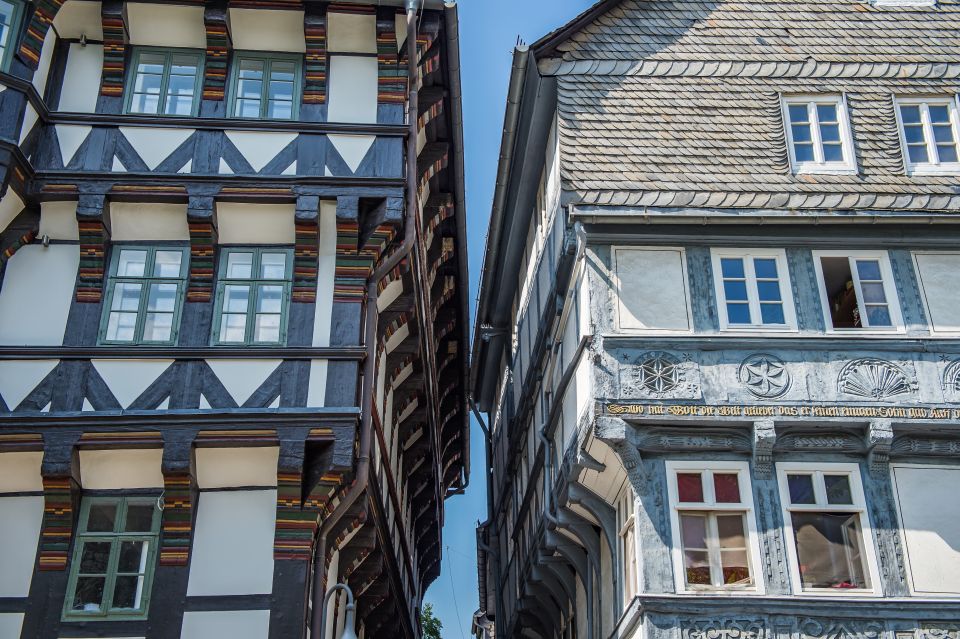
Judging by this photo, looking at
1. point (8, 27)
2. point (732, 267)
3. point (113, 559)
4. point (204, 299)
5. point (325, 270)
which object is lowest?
point (113, 559)

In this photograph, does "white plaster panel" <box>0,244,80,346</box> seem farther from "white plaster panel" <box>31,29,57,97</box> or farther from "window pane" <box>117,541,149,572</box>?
"window pane" <box>117,541,149,572</box>

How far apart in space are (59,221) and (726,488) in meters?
9.23

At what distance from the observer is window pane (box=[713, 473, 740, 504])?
509 inches

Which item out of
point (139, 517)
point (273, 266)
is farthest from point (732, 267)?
point (139, 517)

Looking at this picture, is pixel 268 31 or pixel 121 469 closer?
pixel 121 469

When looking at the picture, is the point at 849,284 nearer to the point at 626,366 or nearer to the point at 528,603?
the point at 626,366

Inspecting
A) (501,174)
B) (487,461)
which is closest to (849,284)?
(501,174)

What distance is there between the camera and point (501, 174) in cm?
1927

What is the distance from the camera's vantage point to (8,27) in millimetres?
14562

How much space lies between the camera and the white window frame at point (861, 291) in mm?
13703

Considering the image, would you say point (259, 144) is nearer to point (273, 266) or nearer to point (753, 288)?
point (273, 266)

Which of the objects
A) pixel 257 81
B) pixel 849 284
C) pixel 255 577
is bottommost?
pixel 255 577

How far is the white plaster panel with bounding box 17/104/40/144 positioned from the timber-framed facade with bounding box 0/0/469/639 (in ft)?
0.09

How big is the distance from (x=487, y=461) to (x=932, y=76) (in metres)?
13.4
